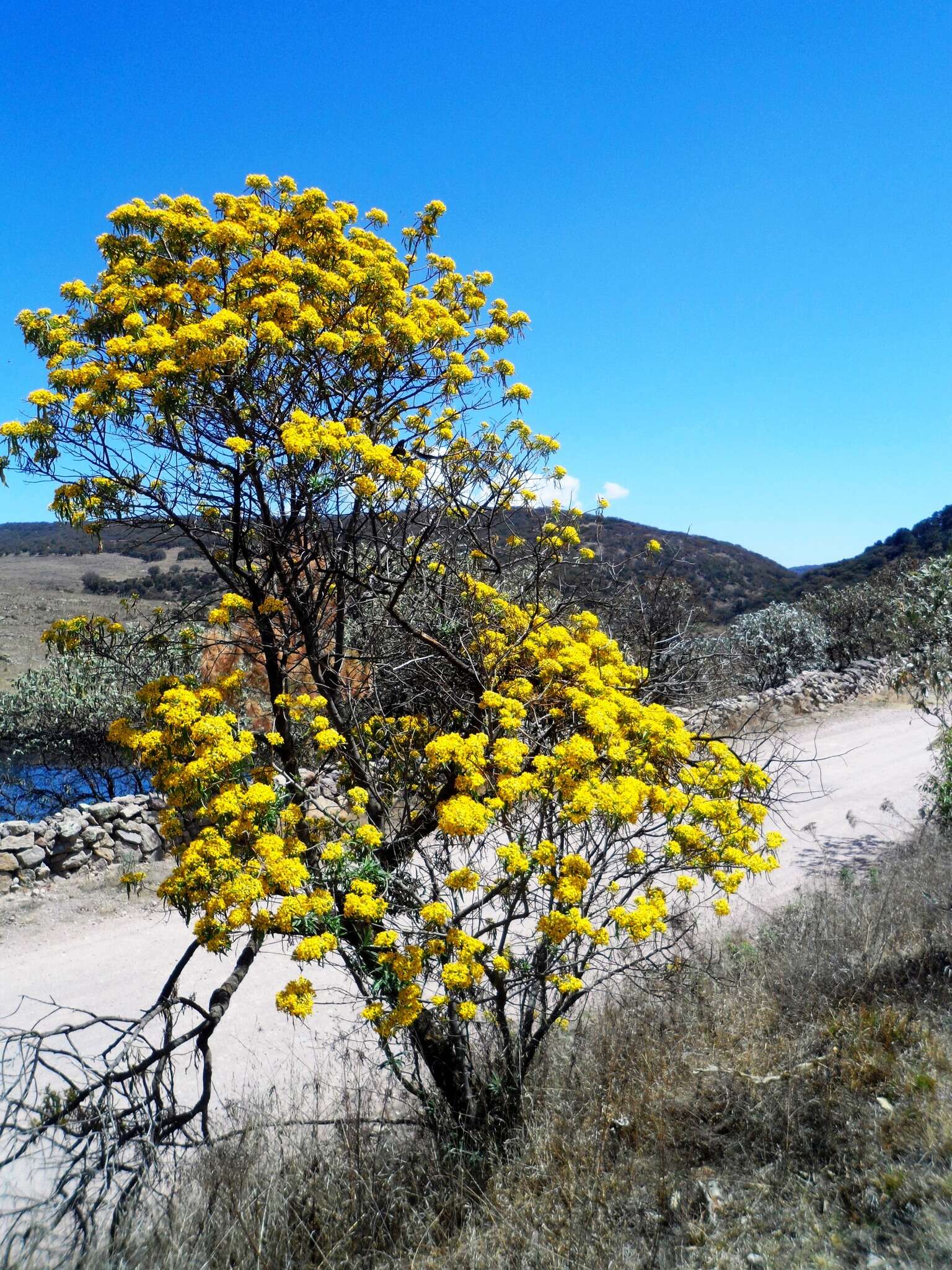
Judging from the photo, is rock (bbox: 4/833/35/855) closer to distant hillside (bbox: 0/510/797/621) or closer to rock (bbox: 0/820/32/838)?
rock (bbox: 0/820/32/838)

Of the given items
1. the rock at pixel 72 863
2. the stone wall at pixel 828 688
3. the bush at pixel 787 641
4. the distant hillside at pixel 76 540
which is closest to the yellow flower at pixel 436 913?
the distant hillside at pixel 76 540

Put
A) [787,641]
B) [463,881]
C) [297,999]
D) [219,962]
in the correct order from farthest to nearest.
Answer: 1. [787,641]
2. [219,962]
3. [463,881]
4. [297,999]

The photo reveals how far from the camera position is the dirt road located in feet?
16.4

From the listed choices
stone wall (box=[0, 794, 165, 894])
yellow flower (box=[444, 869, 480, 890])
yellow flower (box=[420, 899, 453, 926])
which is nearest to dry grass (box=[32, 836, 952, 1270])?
yellow flower (box=[420, 899, 453, 926])

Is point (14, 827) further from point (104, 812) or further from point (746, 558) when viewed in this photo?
point (746, 558)

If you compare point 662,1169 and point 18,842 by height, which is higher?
point 18,842

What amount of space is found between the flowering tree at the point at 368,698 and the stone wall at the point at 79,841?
4.53m

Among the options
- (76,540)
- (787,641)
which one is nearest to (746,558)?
(787,641)

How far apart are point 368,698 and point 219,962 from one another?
3.06 meters

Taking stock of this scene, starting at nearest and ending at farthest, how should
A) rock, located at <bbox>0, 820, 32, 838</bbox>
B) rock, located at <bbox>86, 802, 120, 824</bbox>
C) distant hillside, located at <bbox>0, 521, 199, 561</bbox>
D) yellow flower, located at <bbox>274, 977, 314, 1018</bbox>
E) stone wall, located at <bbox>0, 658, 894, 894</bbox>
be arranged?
1. yellow flower, located at <bbox>274, 977, 314, 1018</bbox>
2. distant hillside, located at <bbox>0, 521, 199, 561</bbox>
3. stone wall, located at <bbox>0, 658, 894, 894</bbox>
4. rock, located at <bbox>0, 820, 32, 838</bbox>
5. rock, located at <bbox>86, 802, 120, 824</bbox>

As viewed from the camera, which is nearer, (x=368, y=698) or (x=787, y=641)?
(x=368, y=698)

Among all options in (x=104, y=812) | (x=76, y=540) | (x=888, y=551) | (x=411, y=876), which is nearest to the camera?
(x=411, y=876)

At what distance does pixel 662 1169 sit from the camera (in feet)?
10.4

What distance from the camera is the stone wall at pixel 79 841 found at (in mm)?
7496
